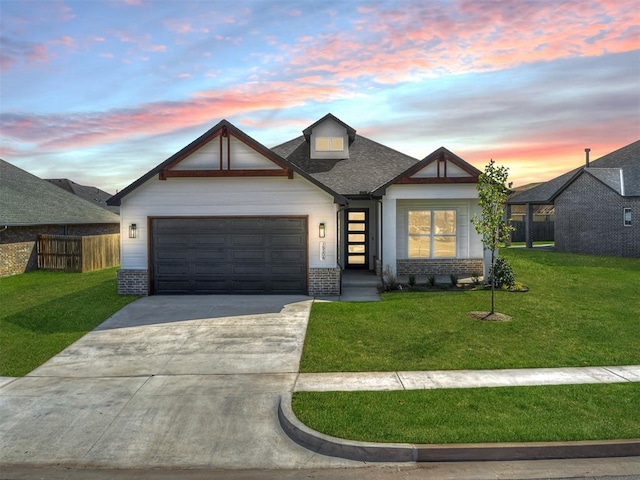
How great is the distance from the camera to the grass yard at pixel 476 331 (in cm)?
904

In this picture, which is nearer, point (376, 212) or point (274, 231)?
point (274, 231)

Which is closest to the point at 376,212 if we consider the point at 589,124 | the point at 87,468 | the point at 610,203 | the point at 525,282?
the point at 525,282

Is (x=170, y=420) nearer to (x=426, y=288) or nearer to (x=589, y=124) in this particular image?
(x=426, y=288)

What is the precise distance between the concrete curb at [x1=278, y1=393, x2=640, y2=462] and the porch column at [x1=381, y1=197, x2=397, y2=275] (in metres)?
11.1

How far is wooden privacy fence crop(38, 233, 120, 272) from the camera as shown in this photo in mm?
22641

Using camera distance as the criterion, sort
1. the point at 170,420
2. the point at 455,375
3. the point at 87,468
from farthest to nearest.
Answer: the point at 455,375 → the point at 170,420 → the point at 87,468

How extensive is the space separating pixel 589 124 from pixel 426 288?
1077cm

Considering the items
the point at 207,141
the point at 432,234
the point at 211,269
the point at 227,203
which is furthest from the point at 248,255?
the point at 432,234

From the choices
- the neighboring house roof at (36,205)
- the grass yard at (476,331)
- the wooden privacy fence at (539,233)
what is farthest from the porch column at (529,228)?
the neighboring house roof at (36,205)

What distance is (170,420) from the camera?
22.1 ft

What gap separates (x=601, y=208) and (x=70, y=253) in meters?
30.4

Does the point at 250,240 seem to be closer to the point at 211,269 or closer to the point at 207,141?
the point at 211,269

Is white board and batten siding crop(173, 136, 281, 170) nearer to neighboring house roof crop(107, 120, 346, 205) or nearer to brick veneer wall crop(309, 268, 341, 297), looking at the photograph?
neighboring house roof crop(107, 120, 346, 205)

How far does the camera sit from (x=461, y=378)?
317 inches
